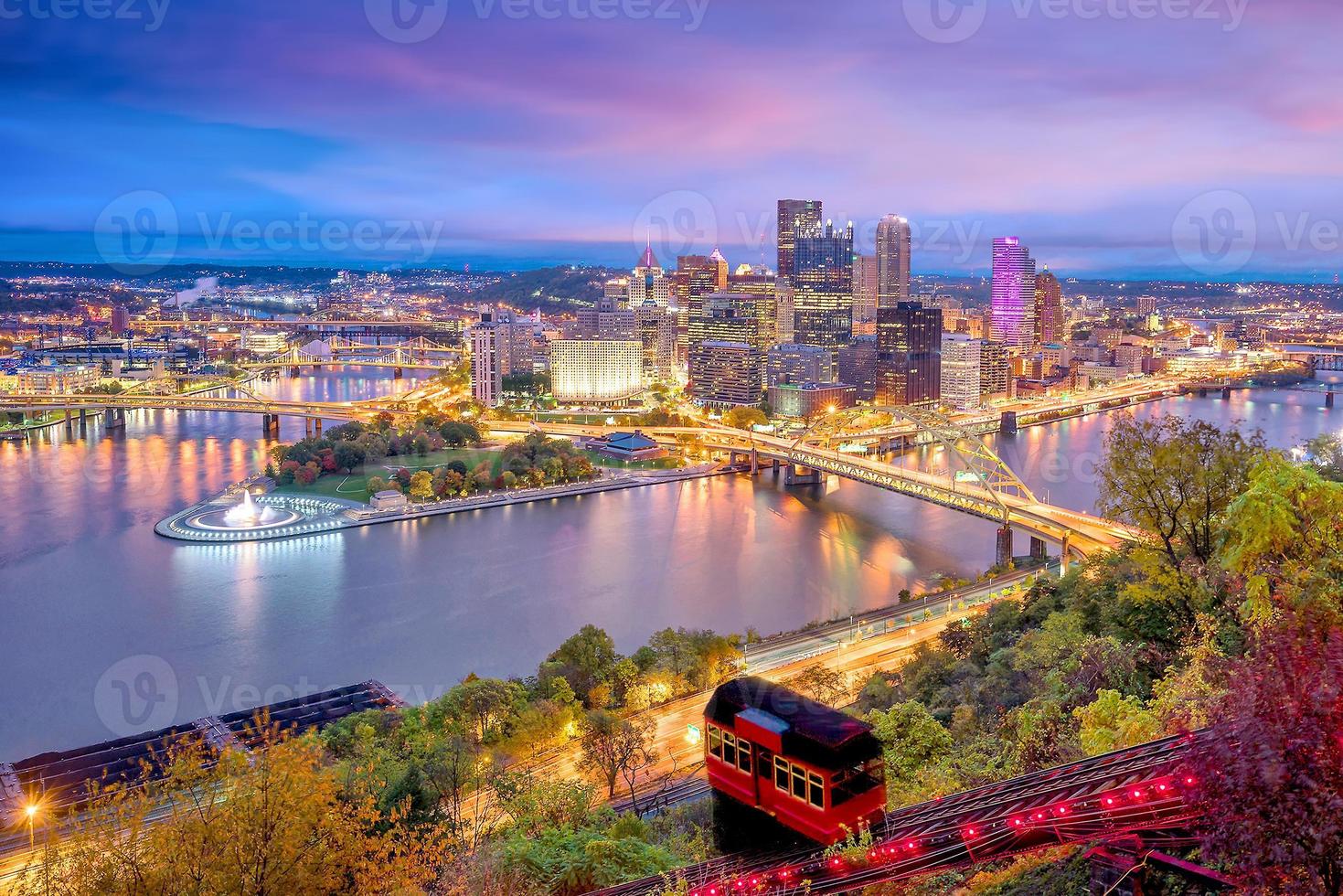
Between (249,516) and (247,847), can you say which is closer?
(247,847)

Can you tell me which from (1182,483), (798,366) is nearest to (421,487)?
(1182,483)

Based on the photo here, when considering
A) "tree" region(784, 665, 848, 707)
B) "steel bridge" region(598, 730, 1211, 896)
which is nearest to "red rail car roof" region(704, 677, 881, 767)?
"steel bridge" region(598, 730, 1211, 896)

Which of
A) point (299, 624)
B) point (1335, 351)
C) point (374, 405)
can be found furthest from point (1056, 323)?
point (299, 624)

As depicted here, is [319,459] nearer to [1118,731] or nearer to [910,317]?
[1118,731]

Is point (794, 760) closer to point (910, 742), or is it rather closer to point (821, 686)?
Result: point (910, 742)

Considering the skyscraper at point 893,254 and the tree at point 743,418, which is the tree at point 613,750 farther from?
the skyscraper at point 893,254

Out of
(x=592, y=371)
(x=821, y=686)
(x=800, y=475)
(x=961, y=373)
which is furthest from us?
(x=961, y=373)

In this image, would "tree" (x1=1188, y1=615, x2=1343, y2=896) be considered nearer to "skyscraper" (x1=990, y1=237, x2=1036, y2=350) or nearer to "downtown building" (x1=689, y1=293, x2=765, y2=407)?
"downtown building" (x1=689, y1=293, x2=765, y2=407)
